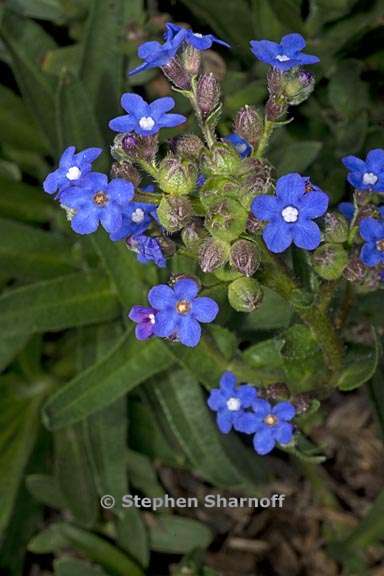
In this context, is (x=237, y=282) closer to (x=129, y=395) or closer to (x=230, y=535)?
(x=129, y=395)

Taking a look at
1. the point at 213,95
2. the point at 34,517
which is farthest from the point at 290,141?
the point at 34,517

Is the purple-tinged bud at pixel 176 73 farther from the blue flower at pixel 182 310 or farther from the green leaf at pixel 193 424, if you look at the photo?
the green leaf at pixel 193 424

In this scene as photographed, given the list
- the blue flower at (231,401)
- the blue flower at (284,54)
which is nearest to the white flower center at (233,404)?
the blue flower at (231,401)

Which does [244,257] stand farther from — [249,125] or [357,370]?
[357,370]

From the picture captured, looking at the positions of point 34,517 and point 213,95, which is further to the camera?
point 34,517

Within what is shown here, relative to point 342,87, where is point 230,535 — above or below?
below
